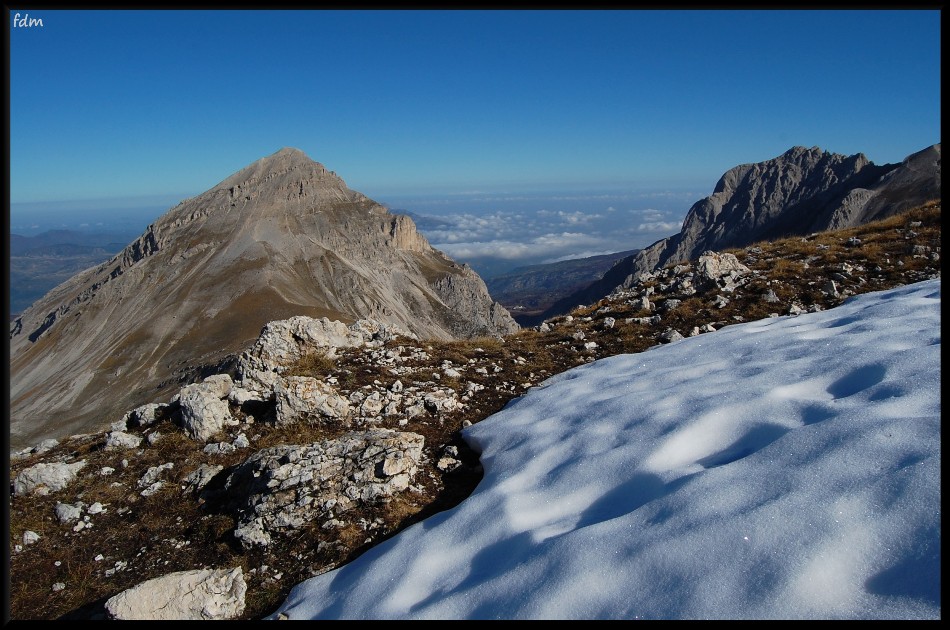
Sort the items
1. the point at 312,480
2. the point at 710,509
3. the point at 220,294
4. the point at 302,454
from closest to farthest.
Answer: the point at 710,509
the point at 312,480
the point at 302,454
the point at 220,294

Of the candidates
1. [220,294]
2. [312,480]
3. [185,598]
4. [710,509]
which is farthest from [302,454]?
[220,294]

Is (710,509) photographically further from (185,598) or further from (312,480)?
(185,598)

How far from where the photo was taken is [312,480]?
859cm

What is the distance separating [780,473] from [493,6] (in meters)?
6.07

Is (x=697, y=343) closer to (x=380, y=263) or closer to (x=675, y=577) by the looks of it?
(x=675, y=577)

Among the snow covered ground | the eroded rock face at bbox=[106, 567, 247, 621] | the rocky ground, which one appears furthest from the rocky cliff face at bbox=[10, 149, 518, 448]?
the eroded rock face at bbox=[106, 567, 247, 621]

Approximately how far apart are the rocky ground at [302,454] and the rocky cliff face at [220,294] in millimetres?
54743

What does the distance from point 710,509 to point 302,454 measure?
698 cm

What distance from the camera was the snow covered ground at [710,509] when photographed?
4.02 metres

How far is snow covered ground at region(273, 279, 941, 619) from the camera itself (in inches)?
158

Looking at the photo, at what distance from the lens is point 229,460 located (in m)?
10.2

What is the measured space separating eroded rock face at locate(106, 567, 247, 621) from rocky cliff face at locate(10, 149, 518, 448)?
6376 centimetres
